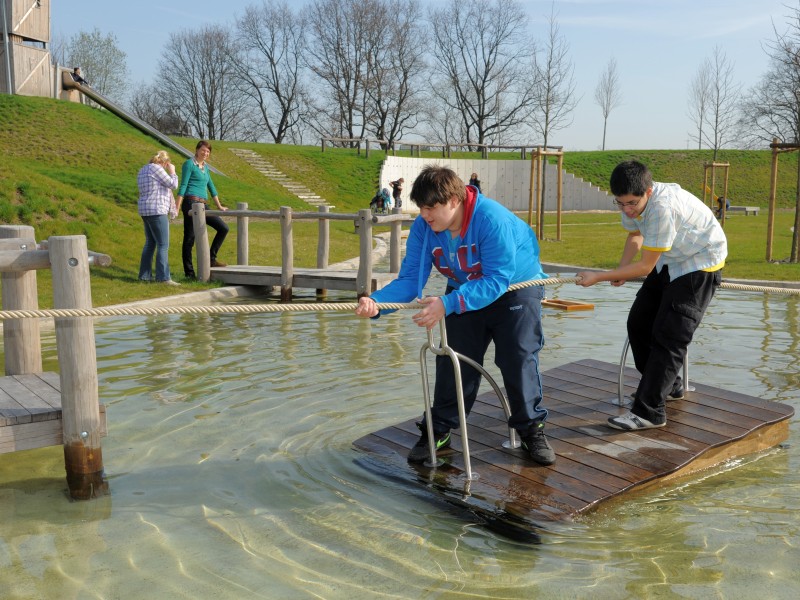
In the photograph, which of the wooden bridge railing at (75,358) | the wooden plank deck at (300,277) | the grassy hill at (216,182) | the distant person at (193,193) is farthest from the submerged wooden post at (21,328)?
the distant person at (193,193)

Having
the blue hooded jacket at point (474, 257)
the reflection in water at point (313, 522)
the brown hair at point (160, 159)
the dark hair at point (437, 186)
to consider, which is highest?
the brown hair at point (160, 159)

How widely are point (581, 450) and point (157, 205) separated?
8878 mm

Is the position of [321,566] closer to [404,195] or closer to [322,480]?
[322,480]

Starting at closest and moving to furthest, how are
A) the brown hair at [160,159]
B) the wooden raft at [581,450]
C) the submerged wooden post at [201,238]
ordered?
1. the wooden raft at [581,450]
2. the brown hair at [160,159]
3. the submerged wooden post at [201,238]

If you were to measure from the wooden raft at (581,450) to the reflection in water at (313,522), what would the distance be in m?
0.11

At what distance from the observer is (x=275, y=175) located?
38.4m

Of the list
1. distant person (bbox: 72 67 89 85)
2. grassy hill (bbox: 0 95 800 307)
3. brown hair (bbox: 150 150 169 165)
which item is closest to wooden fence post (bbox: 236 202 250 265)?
grassy hill (bbox: 0 95 800 307)

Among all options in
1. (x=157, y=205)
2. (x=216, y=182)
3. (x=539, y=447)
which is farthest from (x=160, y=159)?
(x=216, y=182)

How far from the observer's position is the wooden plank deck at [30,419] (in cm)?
450

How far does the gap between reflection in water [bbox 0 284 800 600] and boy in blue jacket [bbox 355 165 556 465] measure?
0.60m

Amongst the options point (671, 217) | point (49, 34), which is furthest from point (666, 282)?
point (49, 34)

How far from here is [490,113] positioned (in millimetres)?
62531

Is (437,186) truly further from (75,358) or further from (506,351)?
(75,358)

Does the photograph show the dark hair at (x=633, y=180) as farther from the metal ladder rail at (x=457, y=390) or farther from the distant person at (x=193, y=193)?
the distant person at (x=193, y=193)
